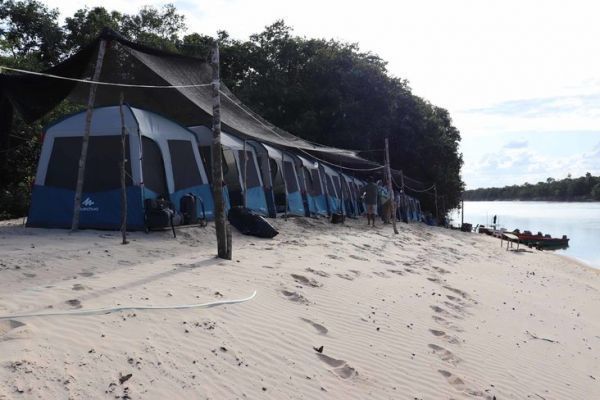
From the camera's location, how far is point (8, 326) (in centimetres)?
379

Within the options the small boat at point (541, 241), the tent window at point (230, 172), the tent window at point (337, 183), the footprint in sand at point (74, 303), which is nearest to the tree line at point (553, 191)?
the small boat at point (541, 241)

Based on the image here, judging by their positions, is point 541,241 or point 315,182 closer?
point 315,182

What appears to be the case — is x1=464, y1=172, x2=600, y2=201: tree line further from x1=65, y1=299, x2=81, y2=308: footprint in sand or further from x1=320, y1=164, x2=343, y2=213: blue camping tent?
x1=65, y1=299, x2=81, y2=308: footprint in sand

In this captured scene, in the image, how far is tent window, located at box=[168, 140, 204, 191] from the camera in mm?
9859

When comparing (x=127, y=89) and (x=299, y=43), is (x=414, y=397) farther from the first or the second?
(x=299, y=43)

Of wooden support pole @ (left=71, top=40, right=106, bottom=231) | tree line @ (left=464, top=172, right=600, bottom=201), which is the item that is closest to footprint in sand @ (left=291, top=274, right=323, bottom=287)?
wooden support pole @ (left=71, top=40, right=106, bottom=231)

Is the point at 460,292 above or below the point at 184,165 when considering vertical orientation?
below

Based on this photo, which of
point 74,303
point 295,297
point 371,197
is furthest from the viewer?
point 371,197

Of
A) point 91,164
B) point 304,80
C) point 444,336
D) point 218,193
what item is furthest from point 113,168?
point 304,80

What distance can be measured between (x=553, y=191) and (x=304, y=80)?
107076mm

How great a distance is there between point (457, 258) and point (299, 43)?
21615 millimetres

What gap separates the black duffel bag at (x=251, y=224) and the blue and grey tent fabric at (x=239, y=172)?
56.3 inches

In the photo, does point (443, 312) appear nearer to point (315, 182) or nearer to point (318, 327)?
point (318, 327)

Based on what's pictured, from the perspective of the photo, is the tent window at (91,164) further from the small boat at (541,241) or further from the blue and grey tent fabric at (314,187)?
the small boat at (541,241)
